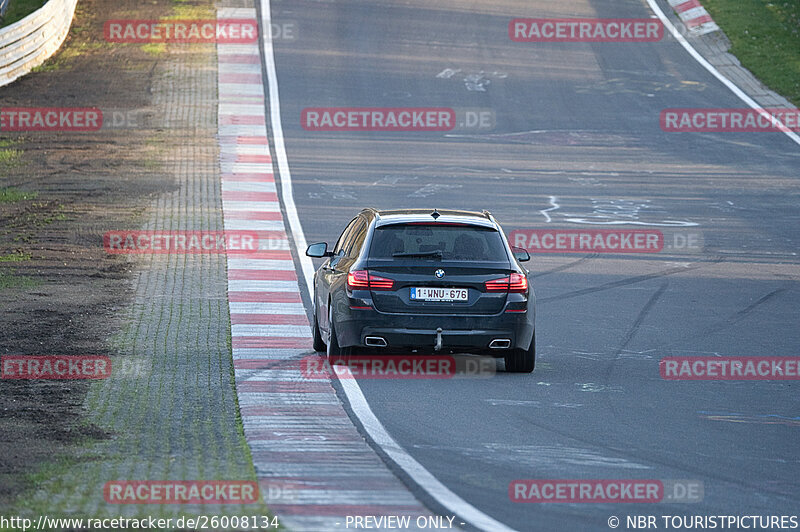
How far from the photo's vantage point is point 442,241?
12094 mm

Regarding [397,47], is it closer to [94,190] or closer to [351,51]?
[351,51]

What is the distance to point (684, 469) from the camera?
27.8ft

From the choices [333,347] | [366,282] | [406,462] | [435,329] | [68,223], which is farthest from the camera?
[68,223]

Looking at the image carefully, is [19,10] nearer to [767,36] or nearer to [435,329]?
[767,36]

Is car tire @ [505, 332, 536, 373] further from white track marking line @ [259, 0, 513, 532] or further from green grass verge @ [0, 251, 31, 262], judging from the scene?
green grass verge @ [0, 251, 31, 262]

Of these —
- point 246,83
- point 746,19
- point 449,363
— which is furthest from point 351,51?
point 449,363

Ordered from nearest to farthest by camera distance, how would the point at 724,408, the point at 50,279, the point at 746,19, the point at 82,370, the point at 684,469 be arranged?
the point at 684,469
the point at 724,408
the point at 82,370
the point at 50,279
the point at 746,19

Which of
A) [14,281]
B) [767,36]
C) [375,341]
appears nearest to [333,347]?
[375,341]

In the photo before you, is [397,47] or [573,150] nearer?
[573,150]

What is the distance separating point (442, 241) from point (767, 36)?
89.4 ft

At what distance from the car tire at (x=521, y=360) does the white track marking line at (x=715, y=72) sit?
1802 cm

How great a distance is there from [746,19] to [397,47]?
11.1m

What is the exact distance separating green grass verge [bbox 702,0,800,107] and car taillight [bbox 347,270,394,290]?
2186cm

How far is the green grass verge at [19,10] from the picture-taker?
35.8 metres
